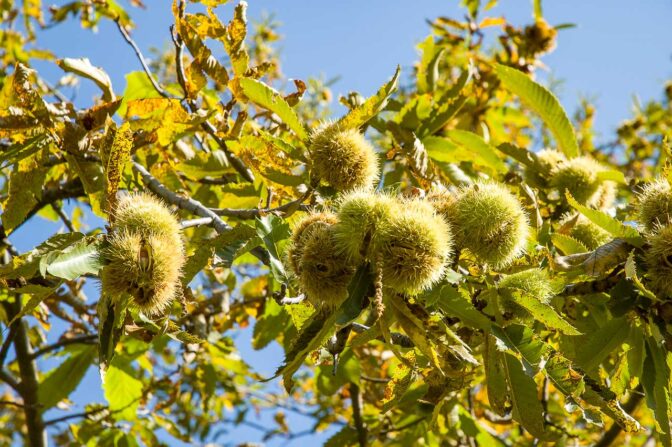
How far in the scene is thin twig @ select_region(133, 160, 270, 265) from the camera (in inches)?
81.0

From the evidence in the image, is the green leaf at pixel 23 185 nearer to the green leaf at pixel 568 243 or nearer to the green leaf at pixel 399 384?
the green leaf at pixel 399 384

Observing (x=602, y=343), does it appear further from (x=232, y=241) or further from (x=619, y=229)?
(x=232, y=241)

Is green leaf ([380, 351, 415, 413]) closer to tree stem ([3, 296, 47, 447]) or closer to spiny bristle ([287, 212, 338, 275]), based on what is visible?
spiny bristle ([287, 212, 338, 275])

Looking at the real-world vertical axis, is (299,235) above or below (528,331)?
above

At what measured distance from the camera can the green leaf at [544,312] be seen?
5.26ft

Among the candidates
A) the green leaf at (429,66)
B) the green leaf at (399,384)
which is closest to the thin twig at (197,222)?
the green leaf at (399,384)

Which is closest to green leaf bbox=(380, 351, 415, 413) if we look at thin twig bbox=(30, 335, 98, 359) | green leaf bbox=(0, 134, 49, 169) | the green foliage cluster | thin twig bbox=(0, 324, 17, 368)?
the green foliage cluster

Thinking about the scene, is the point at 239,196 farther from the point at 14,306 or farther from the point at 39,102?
the point at 14,306

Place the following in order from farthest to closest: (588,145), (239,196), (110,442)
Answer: (588,145)
(110,442)
(239,196)

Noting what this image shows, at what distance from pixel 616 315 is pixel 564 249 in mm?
295

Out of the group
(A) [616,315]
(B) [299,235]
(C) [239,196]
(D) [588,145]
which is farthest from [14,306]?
(D) [588,145]

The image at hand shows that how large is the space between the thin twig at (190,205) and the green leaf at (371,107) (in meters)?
0.49

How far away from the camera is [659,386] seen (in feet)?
5.74

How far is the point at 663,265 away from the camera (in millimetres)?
1707
